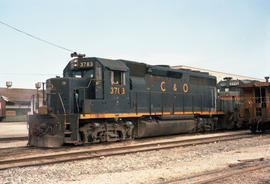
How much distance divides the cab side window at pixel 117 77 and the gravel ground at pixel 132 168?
3.54m

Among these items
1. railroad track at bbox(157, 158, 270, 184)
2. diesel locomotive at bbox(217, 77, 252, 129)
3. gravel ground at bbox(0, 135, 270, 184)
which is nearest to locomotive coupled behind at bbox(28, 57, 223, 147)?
gravel ground at bbox(0, 135, 270, 184)

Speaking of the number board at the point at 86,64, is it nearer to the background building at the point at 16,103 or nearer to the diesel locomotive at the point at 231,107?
the diesel locomotive at the point at 231,107

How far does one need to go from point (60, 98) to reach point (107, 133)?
7.54ft

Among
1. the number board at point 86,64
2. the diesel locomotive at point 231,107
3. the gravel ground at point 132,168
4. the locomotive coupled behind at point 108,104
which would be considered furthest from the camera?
the diesel locomotive at point 231,107

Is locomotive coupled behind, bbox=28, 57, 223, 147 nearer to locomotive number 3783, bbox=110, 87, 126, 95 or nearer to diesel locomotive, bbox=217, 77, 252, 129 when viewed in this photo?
locomotive number 3783, bbox=110, 87, 126, 95

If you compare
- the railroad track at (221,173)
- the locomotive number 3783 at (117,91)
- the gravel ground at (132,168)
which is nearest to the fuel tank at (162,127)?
the locomotive number 3783 at (117,91)

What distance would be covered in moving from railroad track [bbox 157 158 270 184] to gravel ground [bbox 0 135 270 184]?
14.1 inches

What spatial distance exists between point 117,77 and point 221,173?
21.5 ft

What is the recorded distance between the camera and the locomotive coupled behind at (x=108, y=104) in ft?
33.8

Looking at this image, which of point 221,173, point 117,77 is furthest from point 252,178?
point 117,77

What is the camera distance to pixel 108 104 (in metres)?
11.2

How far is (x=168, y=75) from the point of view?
14.7 m

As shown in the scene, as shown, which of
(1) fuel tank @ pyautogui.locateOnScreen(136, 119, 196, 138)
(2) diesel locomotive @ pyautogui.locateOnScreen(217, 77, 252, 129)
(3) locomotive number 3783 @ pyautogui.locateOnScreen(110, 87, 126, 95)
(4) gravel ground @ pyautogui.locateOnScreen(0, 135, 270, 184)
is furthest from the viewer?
(2) diesel locomotive @ pyautogui.locateOnScreen(217, 77, 252, 129)

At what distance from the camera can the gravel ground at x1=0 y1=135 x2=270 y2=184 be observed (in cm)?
604
